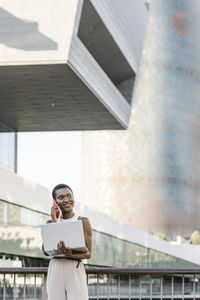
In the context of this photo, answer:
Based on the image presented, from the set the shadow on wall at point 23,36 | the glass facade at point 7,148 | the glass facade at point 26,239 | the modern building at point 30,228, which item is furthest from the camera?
the glass facade at point 7,148

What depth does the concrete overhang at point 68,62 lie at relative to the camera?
26.9 metres

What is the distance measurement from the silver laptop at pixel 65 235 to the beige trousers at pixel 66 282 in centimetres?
17

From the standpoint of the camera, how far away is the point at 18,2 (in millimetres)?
27312

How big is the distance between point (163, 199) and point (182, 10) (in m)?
39.2

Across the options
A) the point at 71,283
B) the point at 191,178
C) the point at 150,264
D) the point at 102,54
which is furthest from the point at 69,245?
the point at 191,178

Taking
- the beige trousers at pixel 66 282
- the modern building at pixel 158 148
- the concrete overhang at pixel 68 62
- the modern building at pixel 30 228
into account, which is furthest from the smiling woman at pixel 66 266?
the modern building at pixel 158 148

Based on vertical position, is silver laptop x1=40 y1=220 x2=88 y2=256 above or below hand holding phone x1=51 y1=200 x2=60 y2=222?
below

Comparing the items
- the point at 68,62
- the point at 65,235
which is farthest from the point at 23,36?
the point at 65,235

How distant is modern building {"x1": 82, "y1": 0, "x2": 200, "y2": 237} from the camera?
126m

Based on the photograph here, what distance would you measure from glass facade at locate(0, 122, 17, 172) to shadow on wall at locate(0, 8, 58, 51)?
1701cm

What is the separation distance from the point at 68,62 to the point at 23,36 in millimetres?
2122

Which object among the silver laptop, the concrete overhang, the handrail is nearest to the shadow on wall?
the concrete overhang

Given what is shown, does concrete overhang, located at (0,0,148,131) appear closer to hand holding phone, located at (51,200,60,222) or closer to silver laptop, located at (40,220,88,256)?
hand holding phone, located at (51,200,60,222)

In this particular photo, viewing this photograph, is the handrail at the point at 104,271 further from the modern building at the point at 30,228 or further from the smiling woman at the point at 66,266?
the modern building at the point at 30,228
